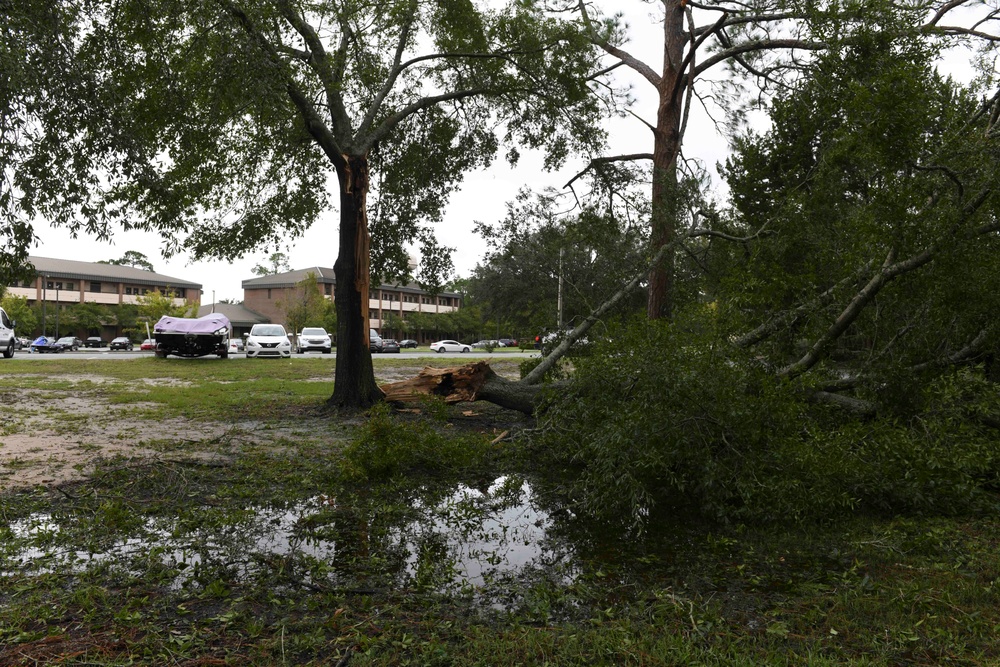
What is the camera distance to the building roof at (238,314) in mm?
→ 67031

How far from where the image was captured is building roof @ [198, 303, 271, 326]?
220ft

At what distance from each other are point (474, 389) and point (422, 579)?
20.2 feet

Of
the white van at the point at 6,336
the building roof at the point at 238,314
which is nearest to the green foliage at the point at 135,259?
the building roof at the point at 238,314

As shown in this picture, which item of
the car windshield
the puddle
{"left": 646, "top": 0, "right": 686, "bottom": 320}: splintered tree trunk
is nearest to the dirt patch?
the puddle

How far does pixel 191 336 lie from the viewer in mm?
21828

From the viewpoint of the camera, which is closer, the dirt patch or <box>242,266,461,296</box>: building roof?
the dirt patch

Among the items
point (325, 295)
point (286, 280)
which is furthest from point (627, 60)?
point (286, 280)

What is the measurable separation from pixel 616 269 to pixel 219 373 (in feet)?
36.9

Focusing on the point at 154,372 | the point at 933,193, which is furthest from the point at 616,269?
the point at 154,372

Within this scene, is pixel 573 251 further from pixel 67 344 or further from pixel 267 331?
pixel 67 344

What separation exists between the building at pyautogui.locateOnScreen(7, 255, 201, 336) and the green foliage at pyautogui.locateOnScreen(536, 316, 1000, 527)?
5812cm

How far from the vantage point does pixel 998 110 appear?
677 centimetres

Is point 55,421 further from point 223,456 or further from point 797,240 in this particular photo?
point 797,240

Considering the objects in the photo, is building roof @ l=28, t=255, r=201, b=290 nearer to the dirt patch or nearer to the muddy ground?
the muddy ground
